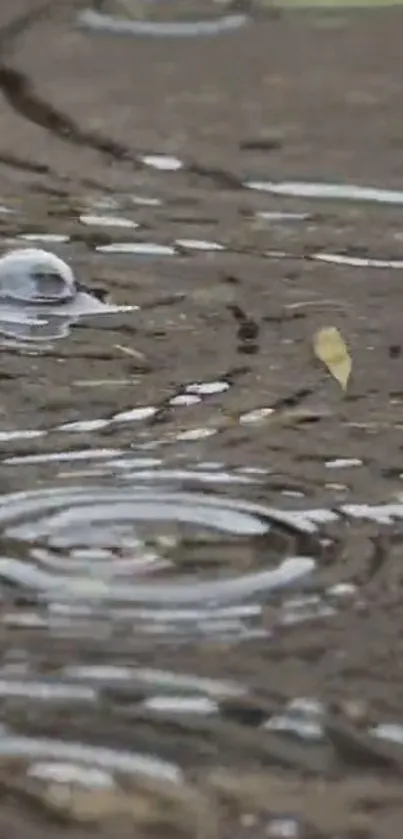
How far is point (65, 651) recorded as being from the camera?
1.89 ft

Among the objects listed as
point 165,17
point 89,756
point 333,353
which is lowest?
point 89,756

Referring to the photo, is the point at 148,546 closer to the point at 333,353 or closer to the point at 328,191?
the point at 333,353

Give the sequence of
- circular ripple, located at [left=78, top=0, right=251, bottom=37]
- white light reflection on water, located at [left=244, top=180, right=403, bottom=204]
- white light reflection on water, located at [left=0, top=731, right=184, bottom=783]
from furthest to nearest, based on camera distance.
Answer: circular ripple, located at [left=78, top=0, right=251, bottom=37]
white light reflection on water, located at [left=244, top=180, right=403, bottom=204]
white light reflection on water, located at [left=0, top=731, right=184, bottom=783]

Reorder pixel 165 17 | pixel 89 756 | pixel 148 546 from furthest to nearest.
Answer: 1. pixel 165 17
2. pixel 148 546
3. pixel 89 756

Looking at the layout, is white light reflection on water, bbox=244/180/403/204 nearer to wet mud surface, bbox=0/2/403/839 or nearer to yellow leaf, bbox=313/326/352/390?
wet mud surface, bbox=0/2/403/839

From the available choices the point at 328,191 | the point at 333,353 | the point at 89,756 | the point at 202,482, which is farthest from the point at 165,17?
the point at 89,756

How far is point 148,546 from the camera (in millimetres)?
646

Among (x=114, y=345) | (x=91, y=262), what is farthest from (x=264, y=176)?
(x=114, y=345)

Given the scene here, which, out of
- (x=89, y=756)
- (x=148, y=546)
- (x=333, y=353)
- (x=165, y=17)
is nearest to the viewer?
(x=89, y=756)

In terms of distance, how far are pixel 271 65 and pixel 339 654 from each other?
1.03 metres

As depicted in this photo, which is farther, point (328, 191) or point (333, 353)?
point (328, 191)

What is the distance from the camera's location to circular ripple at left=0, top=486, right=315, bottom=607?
617 mm

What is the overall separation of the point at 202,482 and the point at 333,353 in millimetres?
188

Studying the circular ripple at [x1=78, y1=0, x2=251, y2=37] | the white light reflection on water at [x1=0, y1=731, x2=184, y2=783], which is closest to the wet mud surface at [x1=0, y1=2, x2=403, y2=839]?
the white light reflection on water at [x1=0, y1=731, x2=184, y2=783]
